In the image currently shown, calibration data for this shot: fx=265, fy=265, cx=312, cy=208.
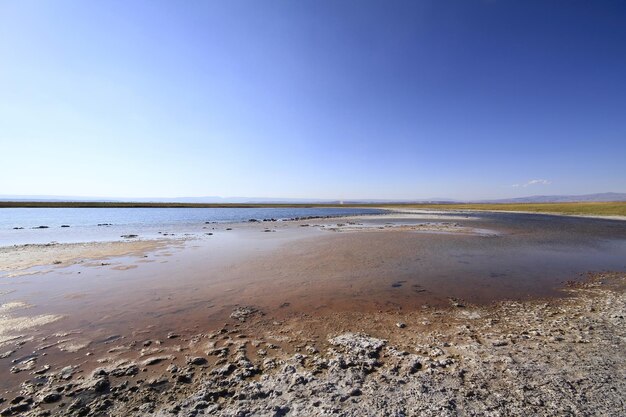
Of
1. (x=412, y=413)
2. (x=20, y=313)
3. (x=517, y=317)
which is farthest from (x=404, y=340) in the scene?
(x=20, y=313)

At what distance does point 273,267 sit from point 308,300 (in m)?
5.35

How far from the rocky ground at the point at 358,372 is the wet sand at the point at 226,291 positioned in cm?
18

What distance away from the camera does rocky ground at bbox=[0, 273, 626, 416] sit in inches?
163

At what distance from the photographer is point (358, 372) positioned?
195 inches

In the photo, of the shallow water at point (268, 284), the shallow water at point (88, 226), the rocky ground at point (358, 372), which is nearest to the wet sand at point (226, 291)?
the shallow water at point (268, 284)

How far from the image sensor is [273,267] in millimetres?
14422

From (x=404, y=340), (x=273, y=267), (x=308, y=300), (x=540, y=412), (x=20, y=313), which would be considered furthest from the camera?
(x=273, y=267)

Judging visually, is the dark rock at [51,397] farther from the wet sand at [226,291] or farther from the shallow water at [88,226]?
the shallow water at [88,226]

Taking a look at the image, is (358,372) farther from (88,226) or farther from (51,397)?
(88,226)

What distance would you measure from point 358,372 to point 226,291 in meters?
6.94

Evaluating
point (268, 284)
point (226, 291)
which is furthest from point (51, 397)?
point (268, 284)

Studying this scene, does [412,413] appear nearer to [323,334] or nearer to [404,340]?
[404,340]

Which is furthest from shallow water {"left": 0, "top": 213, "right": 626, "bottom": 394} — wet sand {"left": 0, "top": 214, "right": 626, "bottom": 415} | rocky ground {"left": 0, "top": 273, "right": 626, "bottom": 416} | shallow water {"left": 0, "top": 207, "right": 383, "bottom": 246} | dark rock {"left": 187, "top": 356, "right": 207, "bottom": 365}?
shallow water {"left": 0, "top": 207, "right": 383, "bottom": 246}

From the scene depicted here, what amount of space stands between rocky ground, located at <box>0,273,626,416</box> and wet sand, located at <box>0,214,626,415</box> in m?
0.18
